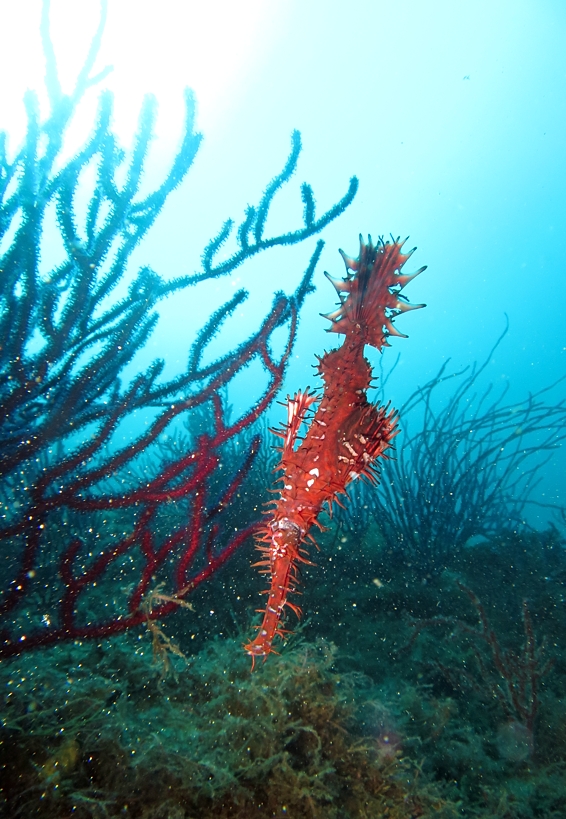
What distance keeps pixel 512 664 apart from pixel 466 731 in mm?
906

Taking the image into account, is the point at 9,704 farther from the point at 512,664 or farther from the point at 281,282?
the point at 281,282

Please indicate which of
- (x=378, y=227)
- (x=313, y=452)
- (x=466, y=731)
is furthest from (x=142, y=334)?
(x=378, y=227)

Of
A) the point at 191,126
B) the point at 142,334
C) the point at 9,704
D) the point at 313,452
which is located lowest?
the point at 9,704

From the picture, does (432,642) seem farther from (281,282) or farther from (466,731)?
(281,282)

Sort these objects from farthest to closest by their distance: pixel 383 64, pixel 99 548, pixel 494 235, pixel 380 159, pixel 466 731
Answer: pixel 494 235 < pixel 380 159 < pixel 383 64 < pixel 99 548 < pixel 466 731

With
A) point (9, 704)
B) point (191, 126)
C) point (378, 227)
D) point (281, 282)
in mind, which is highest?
point (378, 227)

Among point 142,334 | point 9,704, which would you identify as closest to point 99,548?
point 142,334

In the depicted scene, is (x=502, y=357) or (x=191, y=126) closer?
(x=191, y=126)

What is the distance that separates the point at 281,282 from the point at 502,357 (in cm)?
6023

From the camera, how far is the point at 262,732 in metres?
2.62

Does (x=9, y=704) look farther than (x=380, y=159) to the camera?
No

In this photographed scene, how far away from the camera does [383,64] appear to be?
30.0 metres

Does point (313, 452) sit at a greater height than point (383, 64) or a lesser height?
lesser

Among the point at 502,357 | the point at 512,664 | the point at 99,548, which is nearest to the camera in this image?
the point at 512,664
